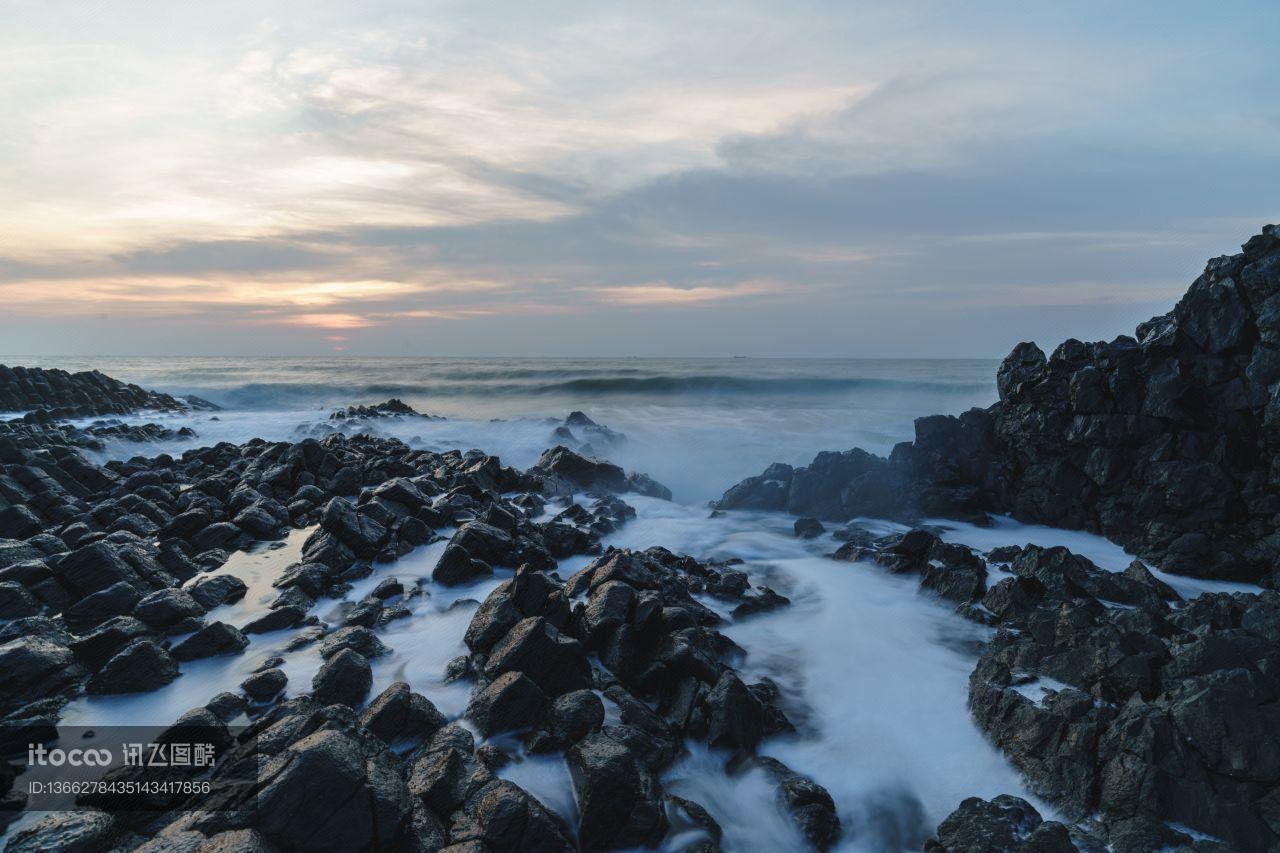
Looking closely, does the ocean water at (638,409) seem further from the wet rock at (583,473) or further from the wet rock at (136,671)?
the wet rock at (136,671)

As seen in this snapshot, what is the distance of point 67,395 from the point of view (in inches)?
1071

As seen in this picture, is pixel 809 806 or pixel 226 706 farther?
pixel 226 706

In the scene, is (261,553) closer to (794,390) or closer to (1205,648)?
(1205,648)

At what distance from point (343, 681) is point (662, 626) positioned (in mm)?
3008

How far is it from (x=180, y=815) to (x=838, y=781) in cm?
481

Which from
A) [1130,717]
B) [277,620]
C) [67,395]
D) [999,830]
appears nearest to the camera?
[999,830]

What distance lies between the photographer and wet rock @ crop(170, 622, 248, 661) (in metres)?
5.98

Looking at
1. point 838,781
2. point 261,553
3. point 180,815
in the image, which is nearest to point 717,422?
point 261,553

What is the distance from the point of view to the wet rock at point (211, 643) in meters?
5.98

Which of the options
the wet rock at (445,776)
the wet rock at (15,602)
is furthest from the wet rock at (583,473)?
the wet rock at (445,776)

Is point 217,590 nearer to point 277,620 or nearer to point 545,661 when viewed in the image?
point 277,620

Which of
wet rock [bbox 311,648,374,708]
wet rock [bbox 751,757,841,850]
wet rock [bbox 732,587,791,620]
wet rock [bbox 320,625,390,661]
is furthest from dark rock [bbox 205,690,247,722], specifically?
wet rock [bbox 732,587,791,620]

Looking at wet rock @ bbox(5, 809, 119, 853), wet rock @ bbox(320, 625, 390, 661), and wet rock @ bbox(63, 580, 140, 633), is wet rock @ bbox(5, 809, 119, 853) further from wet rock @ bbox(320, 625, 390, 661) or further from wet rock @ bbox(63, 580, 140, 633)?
wet rock @ bbox(63, 580, 140, 633)

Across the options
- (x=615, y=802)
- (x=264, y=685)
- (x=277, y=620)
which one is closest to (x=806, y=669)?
(x=615, y=802)
